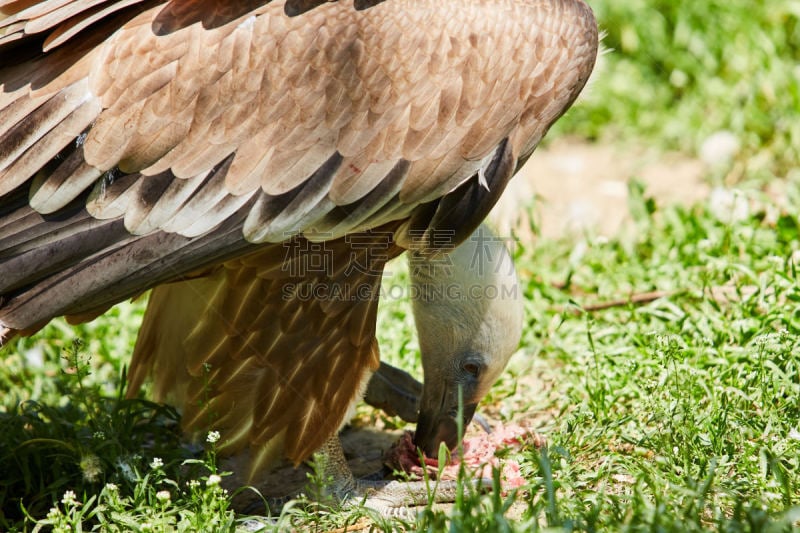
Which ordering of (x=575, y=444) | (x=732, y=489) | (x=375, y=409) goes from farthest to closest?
(x=375, y=409) < (x=575, y=444) < (x=732, y=489)

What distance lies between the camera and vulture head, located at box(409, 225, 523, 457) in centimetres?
343

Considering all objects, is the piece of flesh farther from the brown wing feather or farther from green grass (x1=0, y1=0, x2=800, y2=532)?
the brown wing feather

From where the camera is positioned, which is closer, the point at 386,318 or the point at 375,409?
the point at 375,409

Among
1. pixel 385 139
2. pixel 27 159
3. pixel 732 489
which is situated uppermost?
pixel 27 159

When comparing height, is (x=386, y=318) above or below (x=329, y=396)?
below

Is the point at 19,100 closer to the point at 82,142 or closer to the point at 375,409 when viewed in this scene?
the point at 82,142

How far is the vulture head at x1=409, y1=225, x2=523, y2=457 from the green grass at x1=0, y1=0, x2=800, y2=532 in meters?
0.29

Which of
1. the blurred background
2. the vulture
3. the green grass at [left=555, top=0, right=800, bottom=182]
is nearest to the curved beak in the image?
the vulture

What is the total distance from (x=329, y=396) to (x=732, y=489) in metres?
1.29

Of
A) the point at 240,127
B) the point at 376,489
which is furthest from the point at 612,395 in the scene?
the point at 240,127

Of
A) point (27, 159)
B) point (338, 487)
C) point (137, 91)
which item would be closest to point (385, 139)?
point (137, 91)

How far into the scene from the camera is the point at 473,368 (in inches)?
137

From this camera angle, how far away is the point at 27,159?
9.62ft

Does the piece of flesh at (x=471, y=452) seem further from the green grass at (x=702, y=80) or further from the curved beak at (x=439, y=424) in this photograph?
the green grass at (x=702, y=80)
